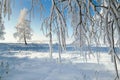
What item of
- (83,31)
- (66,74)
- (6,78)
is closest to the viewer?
(83,31)

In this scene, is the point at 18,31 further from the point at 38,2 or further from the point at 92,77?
the point at 38,2

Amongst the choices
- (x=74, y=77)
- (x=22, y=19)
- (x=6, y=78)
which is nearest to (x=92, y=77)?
(x=74, y=77)

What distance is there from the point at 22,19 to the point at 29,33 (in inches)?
139

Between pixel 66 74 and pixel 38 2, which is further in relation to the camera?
pixel 66 74

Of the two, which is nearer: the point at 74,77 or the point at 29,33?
the point at 74,77

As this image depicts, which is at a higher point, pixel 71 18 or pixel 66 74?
pixel 71 18

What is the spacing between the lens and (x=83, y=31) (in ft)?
5.82

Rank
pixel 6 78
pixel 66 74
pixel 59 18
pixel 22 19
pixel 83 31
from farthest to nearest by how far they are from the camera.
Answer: pixel 22 19
pixel 66 74
pixel 6 78
pixel 83 31
pixel 59 18

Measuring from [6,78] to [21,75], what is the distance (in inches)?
22.2

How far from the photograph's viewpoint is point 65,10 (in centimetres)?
202

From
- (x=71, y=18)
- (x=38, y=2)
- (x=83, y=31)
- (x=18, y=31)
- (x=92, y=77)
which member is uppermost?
(x=18, y=31)

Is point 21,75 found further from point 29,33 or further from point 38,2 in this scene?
point 29,33

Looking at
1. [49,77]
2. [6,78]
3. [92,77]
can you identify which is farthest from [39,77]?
[92,77]

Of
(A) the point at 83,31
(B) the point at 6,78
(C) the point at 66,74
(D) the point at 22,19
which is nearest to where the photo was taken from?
(A) the point at 83,31
